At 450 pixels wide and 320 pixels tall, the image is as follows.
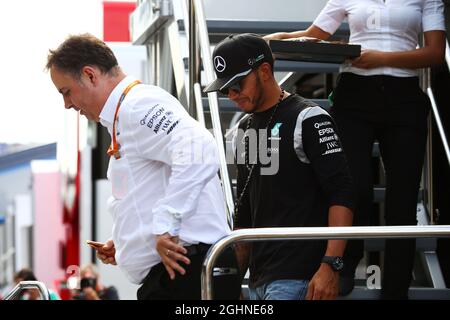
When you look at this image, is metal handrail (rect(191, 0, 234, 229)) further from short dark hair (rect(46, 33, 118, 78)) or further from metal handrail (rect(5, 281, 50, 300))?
short dark hair (rect(46, 33, 118, 78))

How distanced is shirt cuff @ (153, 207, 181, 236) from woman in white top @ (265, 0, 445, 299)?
51.6 inches

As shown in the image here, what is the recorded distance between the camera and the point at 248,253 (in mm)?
3842

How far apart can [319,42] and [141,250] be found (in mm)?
1365

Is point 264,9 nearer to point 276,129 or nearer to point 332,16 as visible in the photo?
point 332,16

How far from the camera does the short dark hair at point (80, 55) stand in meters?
3.36

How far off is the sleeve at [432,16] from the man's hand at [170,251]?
73.5 inches

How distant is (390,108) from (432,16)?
459 mm

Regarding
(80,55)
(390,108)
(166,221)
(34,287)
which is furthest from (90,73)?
(390,108)

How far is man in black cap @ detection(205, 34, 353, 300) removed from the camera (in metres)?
3.54

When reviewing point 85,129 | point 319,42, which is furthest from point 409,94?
point 85,129

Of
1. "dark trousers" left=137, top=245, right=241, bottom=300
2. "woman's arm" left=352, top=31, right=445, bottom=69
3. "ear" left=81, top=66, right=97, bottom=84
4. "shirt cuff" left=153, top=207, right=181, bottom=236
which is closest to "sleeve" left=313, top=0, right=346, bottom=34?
"woman's arm" left=352, top=31, right=445, bottom=69

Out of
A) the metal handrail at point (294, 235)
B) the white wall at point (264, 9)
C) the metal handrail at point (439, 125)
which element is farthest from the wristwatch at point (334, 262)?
the white wall at point (264, 9)

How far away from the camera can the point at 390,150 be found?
4.41 m
